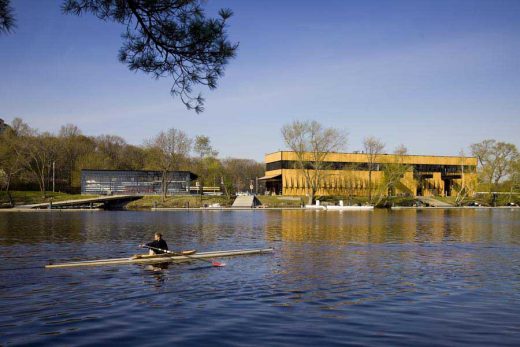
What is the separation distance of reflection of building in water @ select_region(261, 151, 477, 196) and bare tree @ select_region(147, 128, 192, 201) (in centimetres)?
2517

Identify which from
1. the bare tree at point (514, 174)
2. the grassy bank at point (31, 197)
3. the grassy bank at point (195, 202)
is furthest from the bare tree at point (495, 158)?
the grassy bank at point (31, 197)

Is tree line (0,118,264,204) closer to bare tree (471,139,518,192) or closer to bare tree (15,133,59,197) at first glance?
bare tree (15,133,59,197)

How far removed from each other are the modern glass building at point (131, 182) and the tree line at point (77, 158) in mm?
3188

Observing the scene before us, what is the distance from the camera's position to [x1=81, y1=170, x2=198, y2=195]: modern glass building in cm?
10506

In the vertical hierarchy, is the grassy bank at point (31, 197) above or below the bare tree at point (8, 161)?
below

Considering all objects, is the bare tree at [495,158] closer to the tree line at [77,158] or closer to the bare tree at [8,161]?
the tree line at [77,158]

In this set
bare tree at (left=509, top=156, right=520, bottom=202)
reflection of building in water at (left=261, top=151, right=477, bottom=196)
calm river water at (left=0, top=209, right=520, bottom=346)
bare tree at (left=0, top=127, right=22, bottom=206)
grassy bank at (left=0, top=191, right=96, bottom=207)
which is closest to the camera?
calm river water at (left=0, top=209, right=520, bottom=346)

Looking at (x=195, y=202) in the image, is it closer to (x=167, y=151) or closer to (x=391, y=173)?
(x=167, y=151)

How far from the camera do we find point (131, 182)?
348 feet

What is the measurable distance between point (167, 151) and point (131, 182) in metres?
12.0

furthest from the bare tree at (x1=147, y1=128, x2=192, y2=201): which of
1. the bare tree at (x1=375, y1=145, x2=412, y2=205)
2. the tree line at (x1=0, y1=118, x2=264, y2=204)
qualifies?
the bare tree at (x1=375, y1=145, x2=412, y2=205)

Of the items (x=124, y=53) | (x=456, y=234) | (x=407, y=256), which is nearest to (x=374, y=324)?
(x=124, y=53)

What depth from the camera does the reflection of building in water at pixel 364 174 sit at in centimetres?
11406

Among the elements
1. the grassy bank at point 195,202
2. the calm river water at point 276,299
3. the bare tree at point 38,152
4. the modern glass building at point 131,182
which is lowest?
the calm river water at point 276,299
